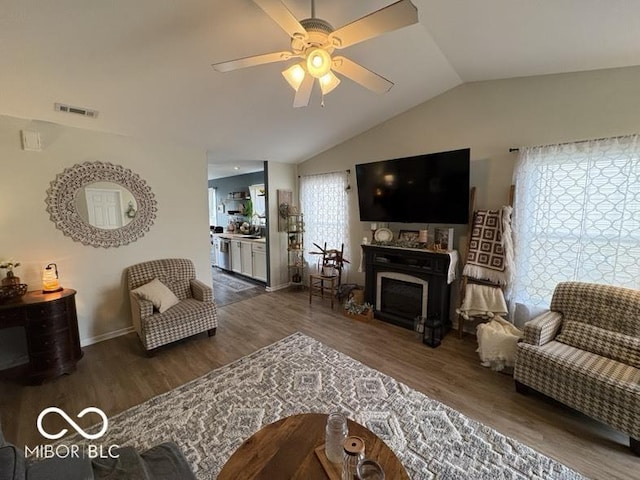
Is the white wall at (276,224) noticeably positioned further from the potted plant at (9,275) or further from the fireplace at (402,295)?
the potted plant at (9,275)

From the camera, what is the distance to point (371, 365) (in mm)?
2639

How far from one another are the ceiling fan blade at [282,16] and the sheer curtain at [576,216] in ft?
8.37

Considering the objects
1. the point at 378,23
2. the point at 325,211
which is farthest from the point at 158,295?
the point at 378,23

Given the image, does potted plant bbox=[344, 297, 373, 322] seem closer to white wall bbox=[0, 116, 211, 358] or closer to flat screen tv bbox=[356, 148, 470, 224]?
flat screen tv bbox=[356, 148, 470, 224]

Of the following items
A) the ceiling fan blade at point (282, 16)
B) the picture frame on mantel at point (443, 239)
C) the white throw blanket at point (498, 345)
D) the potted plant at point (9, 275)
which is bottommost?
the white throw blanket at point (498, 345)

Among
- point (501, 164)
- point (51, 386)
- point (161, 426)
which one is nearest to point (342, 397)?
point (161, 426)

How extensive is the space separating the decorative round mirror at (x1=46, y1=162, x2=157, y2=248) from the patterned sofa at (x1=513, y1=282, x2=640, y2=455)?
4.22 m

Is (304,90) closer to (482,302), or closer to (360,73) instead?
(360,73)

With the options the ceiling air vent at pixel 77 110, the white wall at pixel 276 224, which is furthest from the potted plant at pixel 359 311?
the ceiling air vent at pixel 77 110

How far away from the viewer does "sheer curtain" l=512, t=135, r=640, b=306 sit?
230cm

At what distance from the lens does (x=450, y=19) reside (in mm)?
2018

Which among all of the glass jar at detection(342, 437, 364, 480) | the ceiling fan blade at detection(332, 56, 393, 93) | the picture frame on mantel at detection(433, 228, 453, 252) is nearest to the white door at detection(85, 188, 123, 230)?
the ceiling fan blade at detection(332, 56, 393, 93)

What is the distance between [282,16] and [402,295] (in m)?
3.18

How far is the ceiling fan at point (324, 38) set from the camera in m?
1.27
